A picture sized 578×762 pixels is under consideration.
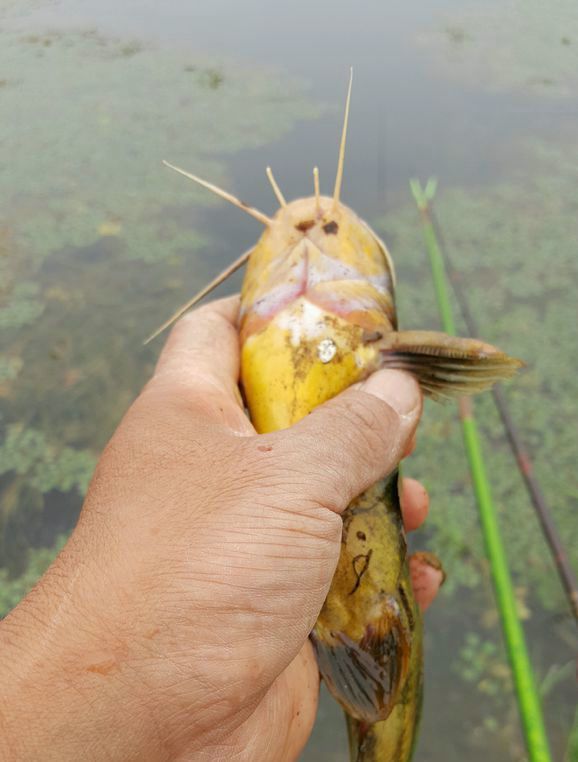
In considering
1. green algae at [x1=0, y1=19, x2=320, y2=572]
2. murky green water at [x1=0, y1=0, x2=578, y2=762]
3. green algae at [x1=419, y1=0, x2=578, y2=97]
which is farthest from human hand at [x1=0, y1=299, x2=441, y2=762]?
green algae at [x1=419, y1=0, x2=578, y2=97]

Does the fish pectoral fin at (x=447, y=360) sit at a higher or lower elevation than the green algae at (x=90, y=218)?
higher

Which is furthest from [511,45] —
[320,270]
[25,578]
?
[25,578]

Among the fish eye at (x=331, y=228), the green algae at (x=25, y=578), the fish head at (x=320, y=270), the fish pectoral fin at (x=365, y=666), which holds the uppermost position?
the fish eye at (x=331, y=228)

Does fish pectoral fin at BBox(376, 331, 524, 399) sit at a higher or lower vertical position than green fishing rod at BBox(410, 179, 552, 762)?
higher

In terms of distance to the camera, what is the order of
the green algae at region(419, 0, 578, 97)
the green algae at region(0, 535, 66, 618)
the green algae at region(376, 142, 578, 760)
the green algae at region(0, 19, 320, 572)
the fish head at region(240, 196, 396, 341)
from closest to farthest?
the fish head at region(240, 196, 396, 341)
the green algae at region(376, 142, 578, 760)
the green algae at region(0, 535, 66, 618)
the green algae at region(0, 19, 320, 572)
the green algae at region(419, 0, 578, 97)

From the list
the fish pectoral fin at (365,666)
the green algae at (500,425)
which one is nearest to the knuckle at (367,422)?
the fish pectoral fin at (365,666)

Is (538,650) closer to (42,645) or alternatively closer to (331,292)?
(331,292)

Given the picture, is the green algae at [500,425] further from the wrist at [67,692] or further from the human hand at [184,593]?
the wrist at [67,692]

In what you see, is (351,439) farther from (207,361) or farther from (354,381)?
(207,361)

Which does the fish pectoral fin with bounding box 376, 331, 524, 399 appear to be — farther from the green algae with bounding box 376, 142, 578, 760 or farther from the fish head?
the green algae with bounding box 376, 142, 578, 760
